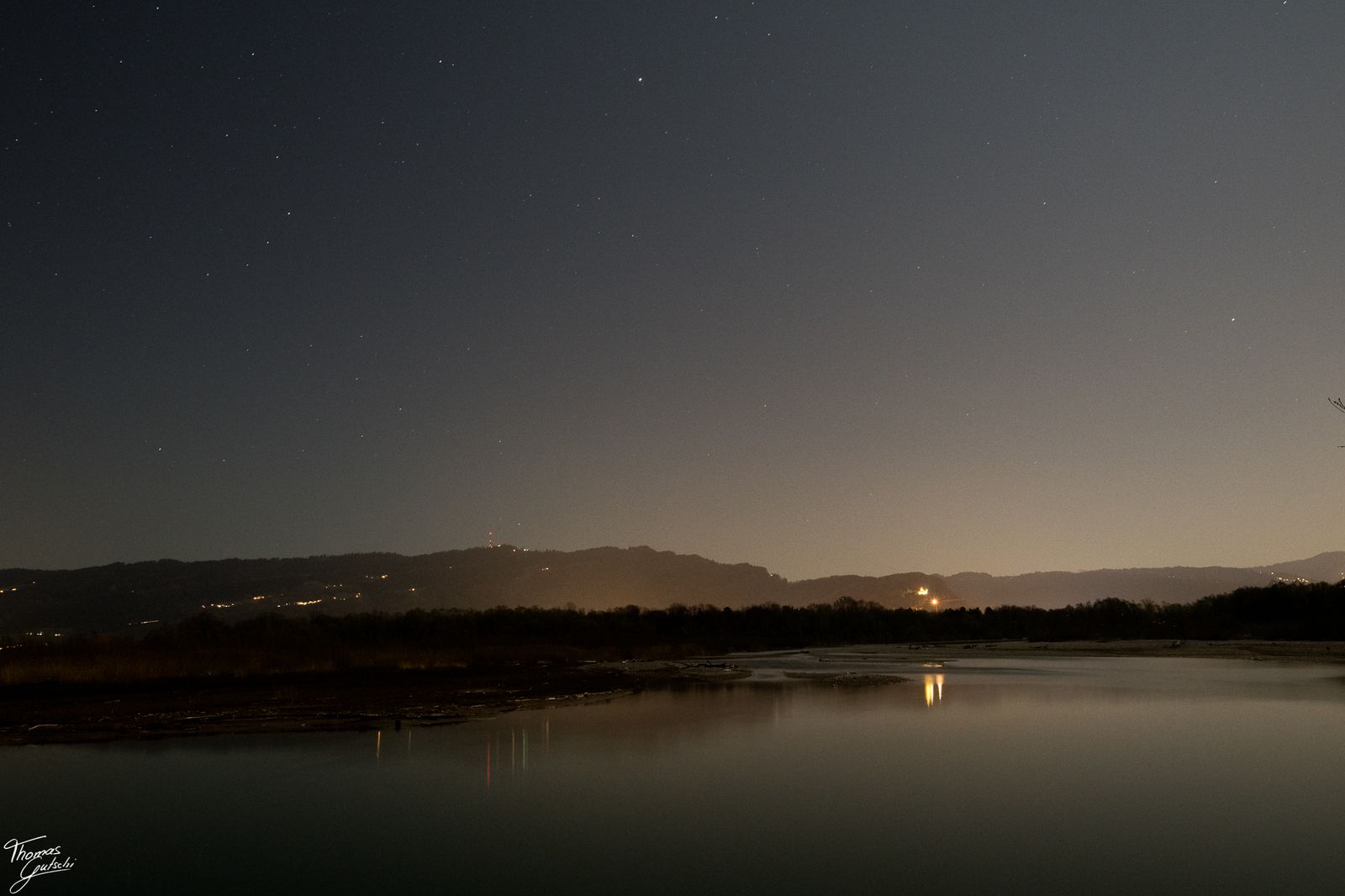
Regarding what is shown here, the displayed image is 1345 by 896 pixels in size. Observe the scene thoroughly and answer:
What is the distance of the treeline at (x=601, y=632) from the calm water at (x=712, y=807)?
53.4 feet

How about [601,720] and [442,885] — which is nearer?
[442,885]

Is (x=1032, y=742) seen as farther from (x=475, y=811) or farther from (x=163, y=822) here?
(x=163, y=822)

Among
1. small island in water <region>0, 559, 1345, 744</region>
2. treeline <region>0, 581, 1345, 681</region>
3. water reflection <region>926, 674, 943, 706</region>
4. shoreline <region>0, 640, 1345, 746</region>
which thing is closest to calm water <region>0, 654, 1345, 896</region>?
shoreline <region>0, 640, 1345, 746</region>

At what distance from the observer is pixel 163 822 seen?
916cm

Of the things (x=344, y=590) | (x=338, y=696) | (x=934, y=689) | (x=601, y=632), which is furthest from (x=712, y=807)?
(x=344, y=590)

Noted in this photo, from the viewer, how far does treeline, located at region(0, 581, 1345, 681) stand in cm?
2820

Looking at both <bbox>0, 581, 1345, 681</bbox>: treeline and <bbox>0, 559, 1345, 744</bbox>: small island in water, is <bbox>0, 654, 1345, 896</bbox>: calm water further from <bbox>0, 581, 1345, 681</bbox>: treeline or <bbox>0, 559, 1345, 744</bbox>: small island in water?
<bbox>0, 581, 1345, 681</bbox>: treeline

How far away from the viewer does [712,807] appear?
9.73 metres

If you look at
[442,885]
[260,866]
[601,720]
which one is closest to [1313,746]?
[601,720]

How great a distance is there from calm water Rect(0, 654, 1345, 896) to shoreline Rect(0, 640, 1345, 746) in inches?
65.3

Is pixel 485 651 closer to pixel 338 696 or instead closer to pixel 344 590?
pixel 338 696

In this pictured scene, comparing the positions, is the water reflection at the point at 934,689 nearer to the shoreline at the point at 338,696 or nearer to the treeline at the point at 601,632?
the shoreline at the point at 338,696

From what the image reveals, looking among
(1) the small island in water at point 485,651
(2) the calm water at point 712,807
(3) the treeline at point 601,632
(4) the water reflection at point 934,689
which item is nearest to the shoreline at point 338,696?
(1) the small island in water at point 485,651

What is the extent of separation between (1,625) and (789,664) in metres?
122
